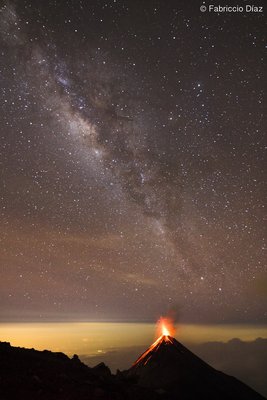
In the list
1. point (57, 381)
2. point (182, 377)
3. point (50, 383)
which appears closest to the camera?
point (50, 383)

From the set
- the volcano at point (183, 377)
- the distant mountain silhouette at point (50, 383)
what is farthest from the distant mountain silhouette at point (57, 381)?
the volcano at point (183, 377)

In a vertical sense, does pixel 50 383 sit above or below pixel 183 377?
below

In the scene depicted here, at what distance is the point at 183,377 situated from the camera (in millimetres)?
48594

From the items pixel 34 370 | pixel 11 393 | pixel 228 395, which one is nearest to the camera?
pixel 11 393

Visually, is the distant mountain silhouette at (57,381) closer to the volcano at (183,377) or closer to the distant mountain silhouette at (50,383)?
the distant mountain silhouette at (50,383)

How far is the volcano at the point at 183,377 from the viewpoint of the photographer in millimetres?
45594

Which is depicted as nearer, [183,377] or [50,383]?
[50,383]

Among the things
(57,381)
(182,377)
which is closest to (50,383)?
(57,381)

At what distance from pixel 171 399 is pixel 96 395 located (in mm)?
6485

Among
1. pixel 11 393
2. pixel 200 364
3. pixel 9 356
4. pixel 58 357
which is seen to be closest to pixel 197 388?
pixel 200 364

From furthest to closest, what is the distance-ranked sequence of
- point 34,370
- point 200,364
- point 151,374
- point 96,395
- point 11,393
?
point 200,364, point 151,374, point 34,370, point 96,395, point 11,393

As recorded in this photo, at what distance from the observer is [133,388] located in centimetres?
2050

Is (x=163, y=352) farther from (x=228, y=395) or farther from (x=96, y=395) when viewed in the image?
(x=96, y=395)

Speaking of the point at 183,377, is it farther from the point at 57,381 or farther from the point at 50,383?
the point at 50,383
